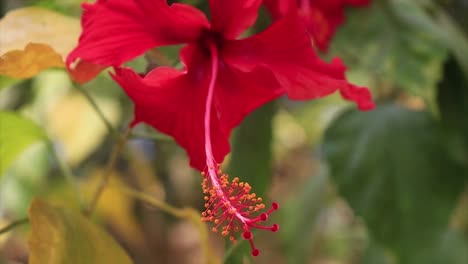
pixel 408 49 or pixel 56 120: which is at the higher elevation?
pixel 408 49

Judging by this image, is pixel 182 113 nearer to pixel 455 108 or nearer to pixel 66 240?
pixel 66 240

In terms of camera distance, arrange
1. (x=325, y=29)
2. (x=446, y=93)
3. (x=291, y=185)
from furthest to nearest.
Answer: (x=291, y=185) < (x=446, y=93) < (x=325, y=29)

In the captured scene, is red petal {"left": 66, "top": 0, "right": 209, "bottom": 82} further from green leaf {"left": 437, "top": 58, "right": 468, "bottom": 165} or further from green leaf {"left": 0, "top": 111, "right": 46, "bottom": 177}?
green leaf {"left": 437, "top": 58, "right": 468, "bottom": 165}

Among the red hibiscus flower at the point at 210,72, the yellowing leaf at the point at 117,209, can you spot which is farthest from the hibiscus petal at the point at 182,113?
the yellowing leaf at the point at 117,209

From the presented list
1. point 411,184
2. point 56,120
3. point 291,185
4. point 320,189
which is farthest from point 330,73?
point 291,185

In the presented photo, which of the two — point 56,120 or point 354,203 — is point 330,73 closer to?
point 354,203

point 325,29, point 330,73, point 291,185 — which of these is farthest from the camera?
point 291,185

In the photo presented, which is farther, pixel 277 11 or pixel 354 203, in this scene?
pixel 354 203

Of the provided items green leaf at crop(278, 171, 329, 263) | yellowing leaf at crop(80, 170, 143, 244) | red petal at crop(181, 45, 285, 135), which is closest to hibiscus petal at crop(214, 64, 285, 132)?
red petal at crop(181, 45, 285, 135)
